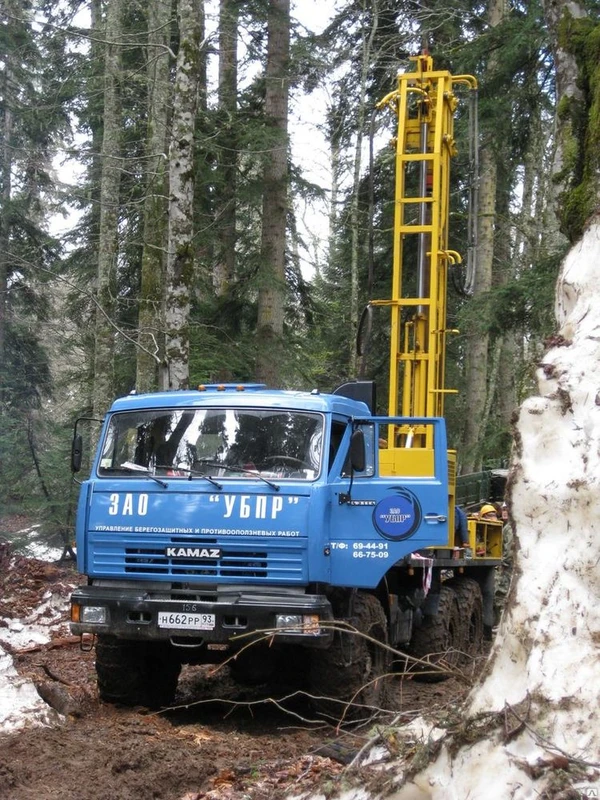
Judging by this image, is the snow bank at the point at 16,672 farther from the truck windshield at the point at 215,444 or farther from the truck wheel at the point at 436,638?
the truck wheel at the point at 436,638

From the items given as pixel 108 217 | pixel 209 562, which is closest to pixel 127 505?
pixel 209 562

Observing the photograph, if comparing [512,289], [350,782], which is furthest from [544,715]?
[512,289]

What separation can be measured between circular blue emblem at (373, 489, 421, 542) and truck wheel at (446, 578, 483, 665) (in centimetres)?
374

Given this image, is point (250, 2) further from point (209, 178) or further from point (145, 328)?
point (145, 328)

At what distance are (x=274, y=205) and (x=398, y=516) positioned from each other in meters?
12.0

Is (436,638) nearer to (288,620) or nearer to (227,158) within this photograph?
(288,620)

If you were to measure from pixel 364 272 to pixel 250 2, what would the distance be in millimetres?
6855

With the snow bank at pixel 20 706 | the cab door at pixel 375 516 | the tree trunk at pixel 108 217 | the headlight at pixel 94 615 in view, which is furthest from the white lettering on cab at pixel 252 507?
the tree trunk at pixel 108 217

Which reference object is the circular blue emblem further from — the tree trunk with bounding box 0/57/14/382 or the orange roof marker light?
the tree trunk with bounding box 0/57/14/382

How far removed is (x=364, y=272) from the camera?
24.1m

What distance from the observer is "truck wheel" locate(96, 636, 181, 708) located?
8.66 metres

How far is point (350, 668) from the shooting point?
8086 millimetres

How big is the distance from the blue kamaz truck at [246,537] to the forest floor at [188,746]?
1.37ft

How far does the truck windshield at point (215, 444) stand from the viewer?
27.6 feet
